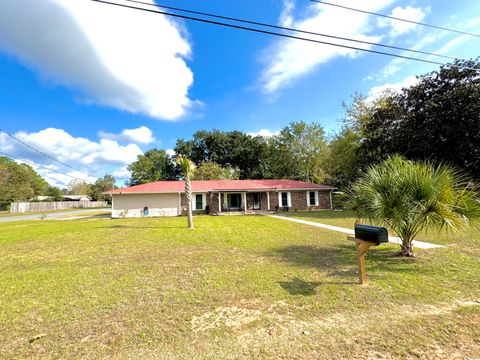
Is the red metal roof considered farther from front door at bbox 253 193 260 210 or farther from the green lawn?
the green lawn

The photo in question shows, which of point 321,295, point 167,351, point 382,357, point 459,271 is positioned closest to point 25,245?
point 167,351

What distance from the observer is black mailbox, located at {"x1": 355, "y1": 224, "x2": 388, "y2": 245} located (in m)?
4.18

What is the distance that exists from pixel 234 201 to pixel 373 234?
20.5 m

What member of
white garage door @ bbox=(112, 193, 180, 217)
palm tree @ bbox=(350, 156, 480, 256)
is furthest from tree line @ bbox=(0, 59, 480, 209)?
white garage door @ bbox=(112, 193, 180, 217)

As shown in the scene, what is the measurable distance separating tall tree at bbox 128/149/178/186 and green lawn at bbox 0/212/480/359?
38576 mm

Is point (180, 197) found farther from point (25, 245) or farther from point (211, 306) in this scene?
point (211, 306)

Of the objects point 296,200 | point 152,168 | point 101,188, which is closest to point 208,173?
point 296,200

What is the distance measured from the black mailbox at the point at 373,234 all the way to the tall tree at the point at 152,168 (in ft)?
139

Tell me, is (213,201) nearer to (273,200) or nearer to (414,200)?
(273,200)

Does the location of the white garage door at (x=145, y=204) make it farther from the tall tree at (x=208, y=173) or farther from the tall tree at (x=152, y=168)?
the tall tree at (x=152, y=168)

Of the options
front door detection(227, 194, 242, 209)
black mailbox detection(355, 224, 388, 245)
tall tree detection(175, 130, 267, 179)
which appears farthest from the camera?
tall tree detection(175, 130, 267, 179)

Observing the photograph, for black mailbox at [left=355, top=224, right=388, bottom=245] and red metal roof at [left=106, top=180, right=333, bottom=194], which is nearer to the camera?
black mailbox at [left=355, top=224, right=388, bottom=245]

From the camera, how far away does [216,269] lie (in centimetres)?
576

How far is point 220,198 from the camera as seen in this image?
23766mm
